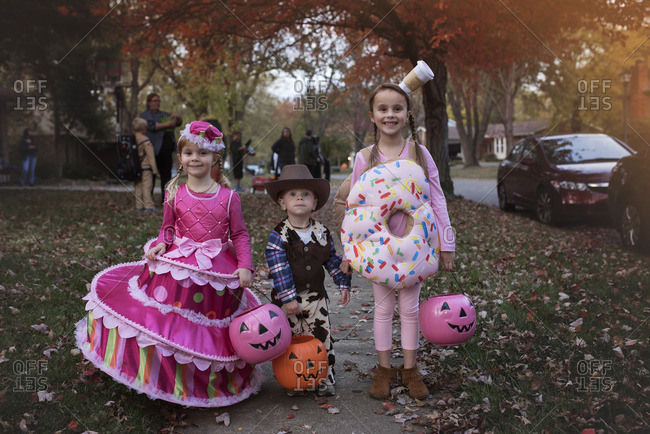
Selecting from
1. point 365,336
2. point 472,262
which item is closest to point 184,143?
point 365,336

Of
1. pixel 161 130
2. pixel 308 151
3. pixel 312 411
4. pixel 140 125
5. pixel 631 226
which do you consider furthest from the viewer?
pixel 308 151

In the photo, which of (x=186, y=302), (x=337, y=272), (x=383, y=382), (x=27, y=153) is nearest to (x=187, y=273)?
(x=186, y=302)

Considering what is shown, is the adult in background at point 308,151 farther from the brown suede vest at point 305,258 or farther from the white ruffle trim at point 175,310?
the white ruffle trim at point 175,310

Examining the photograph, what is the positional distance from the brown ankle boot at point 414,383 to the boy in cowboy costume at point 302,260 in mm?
481

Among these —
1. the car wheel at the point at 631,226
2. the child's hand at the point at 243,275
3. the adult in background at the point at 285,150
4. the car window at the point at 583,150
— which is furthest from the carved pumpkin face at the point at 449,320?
the adult in background at the point at 285,150

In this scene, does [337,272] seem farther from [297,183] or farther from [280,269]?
[297,183]

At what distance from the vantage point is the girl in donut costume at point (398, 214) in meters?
3.65

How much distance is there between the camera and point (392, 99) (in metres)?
3.65

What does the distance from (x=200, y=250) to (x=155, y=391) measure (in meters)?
0.84

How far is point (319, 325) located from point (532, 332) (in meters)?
2.01

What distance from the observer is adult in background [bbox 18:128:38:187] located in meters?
19.5

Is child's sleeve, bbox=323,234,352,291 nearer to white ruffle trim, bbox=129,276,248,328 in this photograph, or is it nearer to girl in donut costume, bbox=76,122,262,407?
girl in donut costume, bbox=76,122,262,407

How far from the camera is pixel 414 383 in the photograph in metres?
3.79

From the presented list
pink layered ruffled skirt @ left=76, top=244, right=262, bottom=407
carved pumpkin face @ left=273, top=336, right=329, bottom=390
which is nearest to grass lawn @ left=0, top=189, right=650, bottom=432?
pink layered ruffled skirt @ left=76, top=244, right=262, bottom=407
